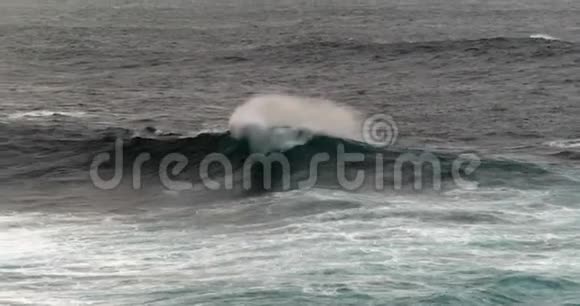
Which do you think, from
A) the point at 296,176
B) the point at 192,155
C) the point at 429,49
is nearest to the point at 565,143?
the point at 296,176

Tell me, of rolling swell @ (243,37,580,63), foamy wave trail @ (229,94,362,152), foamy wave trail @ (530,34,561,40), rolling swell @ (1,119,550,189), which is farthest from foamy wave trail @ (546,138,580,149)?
foamy wave trail @ (530,34,561,40)

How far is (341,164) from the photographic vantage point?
3669 centimetres

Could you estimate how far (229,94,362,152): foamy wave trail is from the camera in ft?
129

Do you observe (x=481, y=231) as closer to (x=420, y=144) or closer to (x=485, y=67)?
(x=420, y=144)

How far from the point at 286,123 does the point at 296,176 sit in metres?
5.68

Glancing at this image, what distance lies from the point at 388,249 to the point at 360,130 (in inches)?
665

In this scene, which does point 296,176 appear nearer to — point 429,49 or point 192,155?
point 192,155

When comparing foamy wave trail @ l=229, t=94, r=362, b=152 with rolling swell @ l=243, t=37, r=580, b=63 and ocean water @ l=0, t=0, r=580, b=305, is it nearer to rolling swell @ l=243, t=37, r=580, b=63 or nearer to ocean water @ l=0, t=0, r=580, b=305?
ocean water @ l=0, t=0, r=580, b=305

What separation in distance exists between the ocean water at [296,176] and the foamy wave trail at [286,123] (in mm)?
100

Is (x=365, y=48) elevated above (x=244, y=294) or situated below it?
above

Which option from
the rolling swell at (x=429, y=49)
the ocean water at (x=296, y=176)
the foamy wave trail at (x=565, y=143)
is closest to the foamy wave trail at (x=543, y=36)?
the ocean water at (x=296, y=176)

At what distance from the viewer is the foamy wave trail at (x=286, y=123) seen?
129 feet

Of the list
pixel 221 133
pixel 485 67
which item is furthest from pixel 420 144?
pixel 485 67

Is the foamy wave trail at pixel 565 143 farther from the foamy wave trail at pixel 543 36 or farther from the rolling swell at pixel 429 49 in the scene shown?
the foamy wave trail at pixel 543 36
